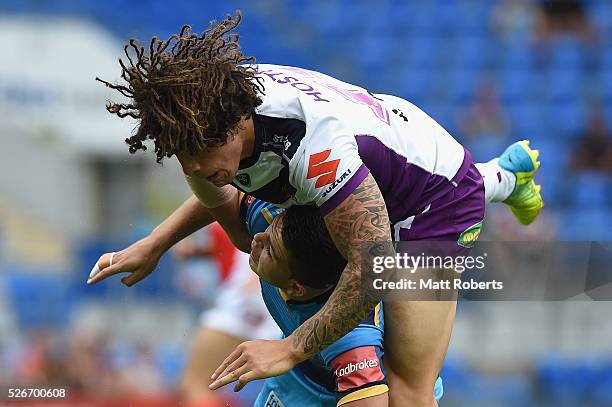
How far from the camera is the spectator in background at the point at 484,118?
9570 mm

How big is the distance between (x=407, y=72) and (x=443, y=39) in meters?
0.60

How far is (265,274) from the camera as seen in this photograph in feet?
11.4

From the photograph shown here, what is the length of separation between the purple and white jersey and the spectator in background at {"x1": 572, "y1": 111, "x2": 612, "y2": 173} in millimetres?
5886

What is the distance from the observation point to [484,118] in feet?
31.9

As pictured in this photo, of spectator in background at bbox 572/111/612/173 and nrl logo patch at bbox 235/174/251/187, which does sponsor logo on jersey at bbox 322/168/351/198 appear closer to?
nrl logo patch at bbox 235/174/251/187

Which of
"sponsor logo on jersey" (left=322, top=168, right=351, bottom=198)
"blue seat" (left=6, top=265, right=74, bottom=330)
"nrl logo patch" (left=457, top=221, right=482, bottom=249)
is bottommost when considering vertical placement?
"blue seat" (left=6, top=265, right=74, bottom=330)

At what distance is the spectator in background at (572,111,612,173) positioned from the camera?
366 inches

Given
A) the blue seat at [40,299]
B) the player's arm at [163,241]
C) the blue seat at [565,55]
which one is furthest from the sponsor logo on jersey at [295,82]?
the blue seat at [565,55]

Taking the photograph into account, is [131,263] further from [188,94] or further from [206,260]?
[206,260]

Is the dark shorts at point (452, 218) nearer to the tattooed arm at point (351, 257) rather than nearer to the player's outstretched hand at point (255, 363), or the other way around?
the tattooed arm at point (351, 257)

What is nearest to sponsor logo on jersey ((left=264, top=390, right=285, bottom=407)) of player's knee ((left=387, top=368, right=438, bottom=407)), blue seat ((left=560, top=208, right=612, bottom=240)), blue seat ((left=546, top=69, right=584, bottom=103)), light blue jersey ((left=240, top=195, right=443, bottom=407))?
light blue jersey ((left=240, top=195, right=443, bottom=407))

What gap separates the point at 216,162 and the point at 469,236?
1.07 m

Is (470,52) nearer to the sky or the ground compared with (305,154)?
nearer to the ground

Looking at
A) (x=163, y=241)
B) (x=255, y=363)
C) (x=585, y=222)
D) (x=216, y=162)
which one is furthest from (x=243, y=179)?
(x=585, y=222)
